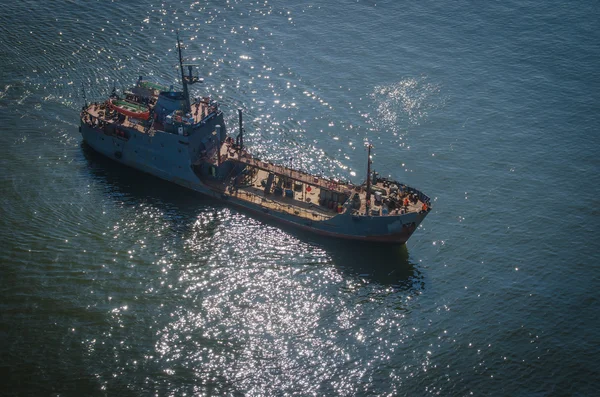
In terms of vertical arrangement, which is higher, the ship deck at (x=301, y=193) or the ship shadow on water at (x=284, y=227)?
the ship deck at (x=301, y=193)

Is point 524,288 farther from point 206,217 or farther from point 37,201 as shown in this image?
point 37,201

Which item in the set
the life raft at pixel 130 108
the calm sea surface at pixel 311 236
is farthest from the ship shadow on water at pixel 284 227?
the life raft at pixel 130 108

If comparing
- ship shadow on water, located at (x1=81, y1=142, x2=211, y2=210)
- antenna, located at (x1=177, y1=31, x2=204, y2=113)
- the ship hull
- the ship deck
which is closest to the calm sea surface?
ship shadow on water, located at (x1=81, y1=142, x2=211, y2=210)

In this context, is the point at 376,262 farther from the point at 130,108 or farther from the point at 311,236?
the point at 130,108

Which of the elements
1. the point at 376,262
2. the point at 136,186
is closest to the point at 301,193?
the point at 376,262

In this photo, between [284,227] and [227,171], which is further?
[227,171]

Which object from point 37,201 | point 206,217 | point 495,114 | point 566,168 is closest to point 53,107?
point 37,201

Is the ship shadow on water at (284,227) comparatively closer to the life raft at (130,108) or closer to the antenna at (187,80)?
the life raft at (130,108)
